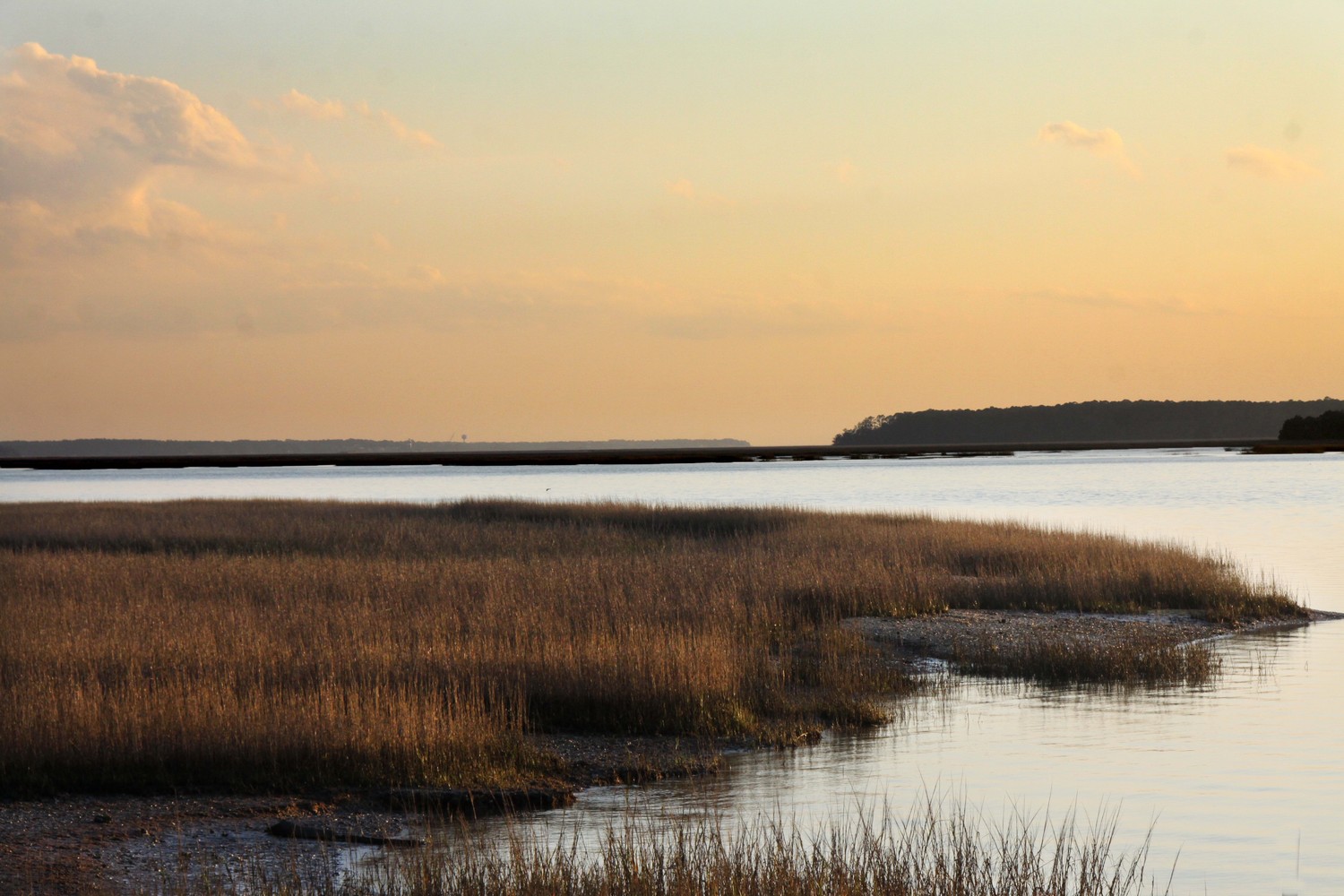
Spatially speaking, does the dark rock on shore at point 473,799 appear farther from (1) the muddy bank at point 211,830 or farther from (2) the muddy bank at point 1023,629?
(2) the muddy bank at point 1023,629

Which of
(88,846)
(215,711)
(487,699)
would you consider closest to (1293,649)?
(487,699)

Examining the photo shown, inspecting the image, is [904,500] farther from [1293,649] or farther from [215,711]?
[215,711]

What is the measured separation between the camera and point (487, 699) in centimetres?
1534

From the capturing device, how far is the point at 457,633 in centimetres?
1842

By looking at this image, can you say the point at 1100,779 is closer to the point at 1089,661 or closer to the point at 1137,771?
the point at 1137,771

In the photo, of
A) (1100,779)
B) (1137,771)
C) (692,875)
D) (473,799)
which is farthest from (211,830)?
(1137,771)

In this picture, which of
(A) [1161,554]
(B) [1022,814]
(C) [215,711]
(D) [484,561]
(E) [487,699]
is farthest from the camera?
(A) [1161,554]

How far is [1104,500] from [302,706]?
68759 millimetres

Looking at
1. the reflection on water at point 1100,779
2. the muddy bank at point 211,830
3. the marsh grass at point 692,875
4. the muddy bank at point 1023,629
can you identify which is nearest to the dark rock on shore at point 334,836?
the muddy bank at point 211,830

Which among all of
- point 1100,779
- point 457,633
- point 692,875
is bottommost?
point 1100,779

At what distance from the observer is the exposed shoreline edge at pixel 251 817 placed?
399 inches

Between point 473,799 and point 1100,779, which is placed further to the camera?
point 1100,779

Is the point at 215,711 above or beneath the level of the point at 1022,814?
above

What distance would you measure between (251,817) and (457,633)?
23.2ft
